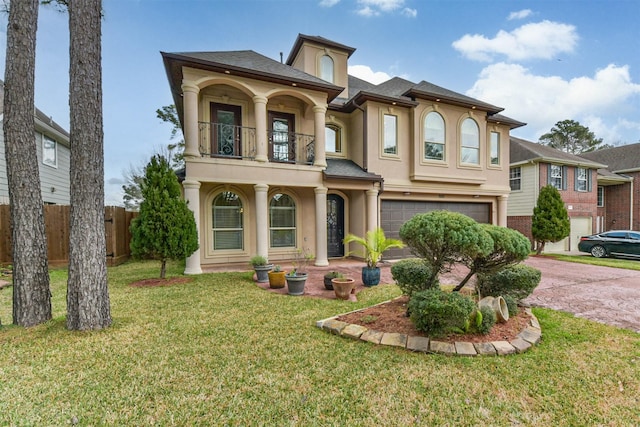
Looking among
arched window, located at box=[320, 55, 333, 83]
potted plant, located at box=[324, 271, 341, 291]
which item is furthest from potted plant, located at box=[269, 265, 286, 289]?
arched window, located at box=[320, 55, 333, 83]

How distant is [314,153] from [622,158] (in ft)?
76.6

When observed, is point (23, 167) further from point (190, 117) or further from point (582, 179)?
point (582, 179)

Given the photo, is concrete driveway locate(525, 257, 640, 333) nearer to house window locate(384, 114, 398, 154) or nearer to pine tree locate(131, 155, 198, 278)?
house window locate(384, 114, 398, 154)

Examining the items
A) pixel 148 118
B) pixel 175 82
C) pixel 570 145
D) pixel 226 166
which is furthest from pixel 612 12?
pixel 570 145

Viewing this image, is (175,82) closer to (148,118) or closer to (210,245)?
(210,245)

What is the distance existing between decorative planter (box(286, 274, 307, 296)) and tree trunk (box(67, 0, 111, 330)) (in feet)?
10.2

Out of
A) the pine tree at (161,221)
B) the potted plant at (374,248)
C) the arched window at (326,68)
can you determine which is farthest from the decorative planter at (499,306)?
the arched window at (326,68)

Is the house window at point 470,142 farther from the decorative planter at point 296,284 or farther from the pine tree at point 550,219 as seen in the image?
the decorative planter at point 296,284

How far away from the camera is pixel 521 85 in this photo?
17531 millimetres

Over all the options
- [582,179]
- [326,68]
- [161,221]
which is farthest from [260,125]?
[582,179]

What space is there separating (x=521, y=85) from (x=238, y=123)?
1801cm

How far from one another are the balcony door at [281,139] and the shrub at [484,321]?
783 centimetres

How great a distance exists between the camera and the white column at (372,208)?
10.0 metres

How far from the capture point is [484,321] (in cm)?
363
